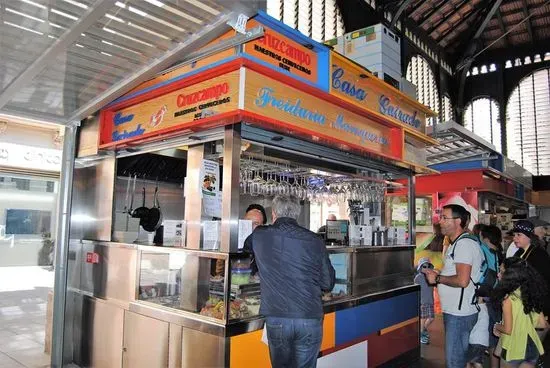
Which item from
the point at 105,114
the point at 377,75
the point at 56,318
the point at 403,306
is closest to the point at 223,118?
the point at 105,114

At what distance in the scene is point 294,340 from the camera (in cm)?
273

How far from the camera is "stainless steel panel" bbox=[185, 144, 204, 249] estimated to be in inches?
141

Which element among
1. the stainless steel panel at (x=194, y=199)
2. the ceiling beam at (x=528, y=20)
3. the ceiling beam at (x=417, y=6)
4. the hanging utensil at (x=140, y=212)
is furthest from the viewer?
the ceiling beam at (x=528, y=20)

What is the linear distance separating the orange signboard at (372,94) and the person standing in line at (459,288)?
4.57 feet

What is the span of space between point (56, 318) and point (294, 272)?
2.83m

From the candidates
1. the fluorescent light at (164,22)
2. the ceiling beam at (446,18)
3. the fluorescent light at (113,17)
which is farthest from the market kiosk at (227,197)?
the ceiling beam at (446,18)

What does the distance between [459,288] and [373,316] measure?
4.28ft

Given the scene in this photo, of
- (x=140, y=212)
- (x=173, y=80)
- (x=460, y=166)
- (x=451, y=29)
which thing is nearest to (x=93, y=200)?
(x=140, y=212)

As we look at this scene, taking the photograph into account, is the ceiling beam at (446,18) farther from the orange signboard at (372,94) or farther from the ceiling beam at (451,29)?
the orange signboard at (372,94)

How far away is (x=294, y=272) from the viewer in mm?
2721

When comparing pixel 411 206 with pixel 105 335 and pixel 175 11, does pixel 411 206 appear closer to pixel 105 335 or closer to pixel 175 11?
pixel 105 335

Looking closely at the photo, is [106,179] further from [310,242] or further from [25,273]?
[25,273]

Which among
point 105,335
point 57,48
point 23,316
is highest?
point 57,48

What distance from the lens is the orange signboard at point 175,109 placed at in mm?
3096
